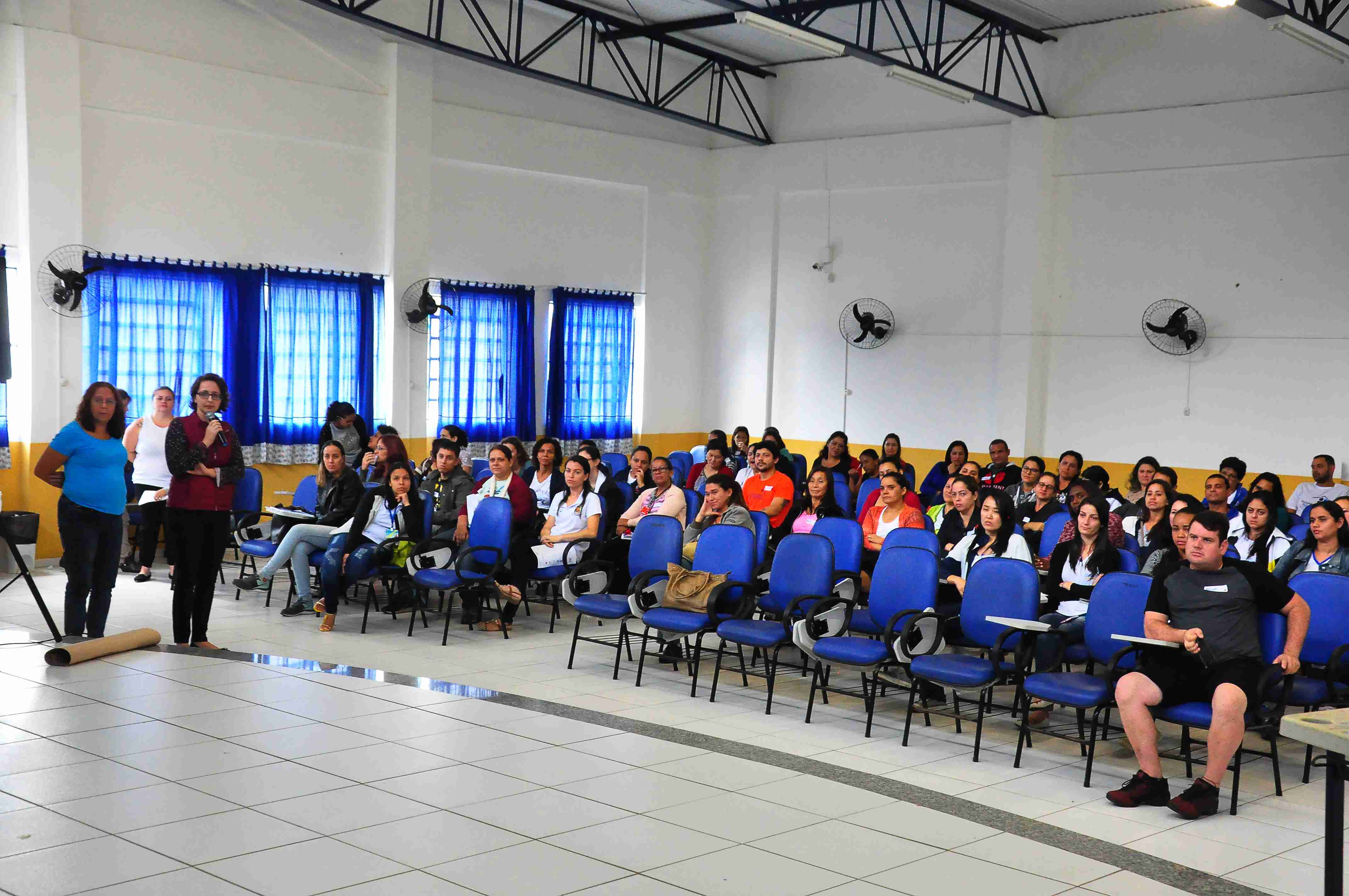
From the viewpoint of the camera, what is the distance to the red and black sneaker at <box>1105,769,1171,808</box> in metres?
4.85

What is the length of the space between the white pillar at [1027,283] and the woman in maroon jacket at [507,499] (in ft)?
19.1

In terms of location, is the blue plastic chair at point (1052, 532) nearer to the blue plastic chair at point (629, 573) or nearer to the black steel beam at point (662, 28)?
the blue plastic chair at point (629, 573)

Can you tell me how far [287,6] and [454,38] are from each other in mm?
1541

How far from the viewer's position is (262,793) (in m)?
4.52

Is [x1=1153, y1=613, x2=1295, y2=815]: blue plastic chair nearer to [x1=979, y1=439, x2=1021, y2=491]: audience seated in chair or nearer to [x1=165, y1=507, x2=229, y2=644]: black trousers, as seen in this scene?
[x1=979, y1=439, x2=1021, y2=491]: audience seated in chair

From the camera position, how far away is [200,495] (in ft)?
21.5

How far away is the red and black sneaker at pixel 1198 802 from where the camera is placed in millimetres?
4738

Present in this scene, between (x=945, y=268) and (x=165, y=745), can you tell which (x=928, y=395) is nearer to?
(x=945, y=268)

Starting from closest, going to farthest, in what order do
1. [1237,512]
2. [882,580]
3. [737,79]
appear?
[882,580] < [1237,512] < [737,79]

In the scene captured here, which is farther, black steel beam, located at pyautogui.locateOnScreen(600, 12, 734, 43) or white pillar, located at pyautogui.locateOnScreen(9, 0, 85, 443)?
black steel beam, located at pyautogui.locateOnScreen(600, 12, 734, 43)

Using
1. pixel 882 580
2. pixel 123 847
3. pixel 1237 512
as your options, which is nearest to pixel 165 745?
pixel 123 847

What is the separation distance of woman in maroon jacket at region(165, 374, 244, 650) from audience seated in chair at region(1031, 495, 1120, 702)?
4120 millimetres

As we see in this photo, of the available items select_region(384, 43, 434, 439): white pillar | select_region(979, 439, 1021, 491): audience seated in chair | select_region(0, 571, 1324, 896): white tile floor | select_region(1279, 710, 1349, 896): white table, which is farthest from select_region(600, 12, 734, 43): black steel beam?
select_region(1279, 710, 1349, 896): white table

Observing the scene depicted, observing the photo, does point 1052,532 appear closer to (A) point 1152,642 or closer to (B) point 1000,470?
(A) point 1152,642
